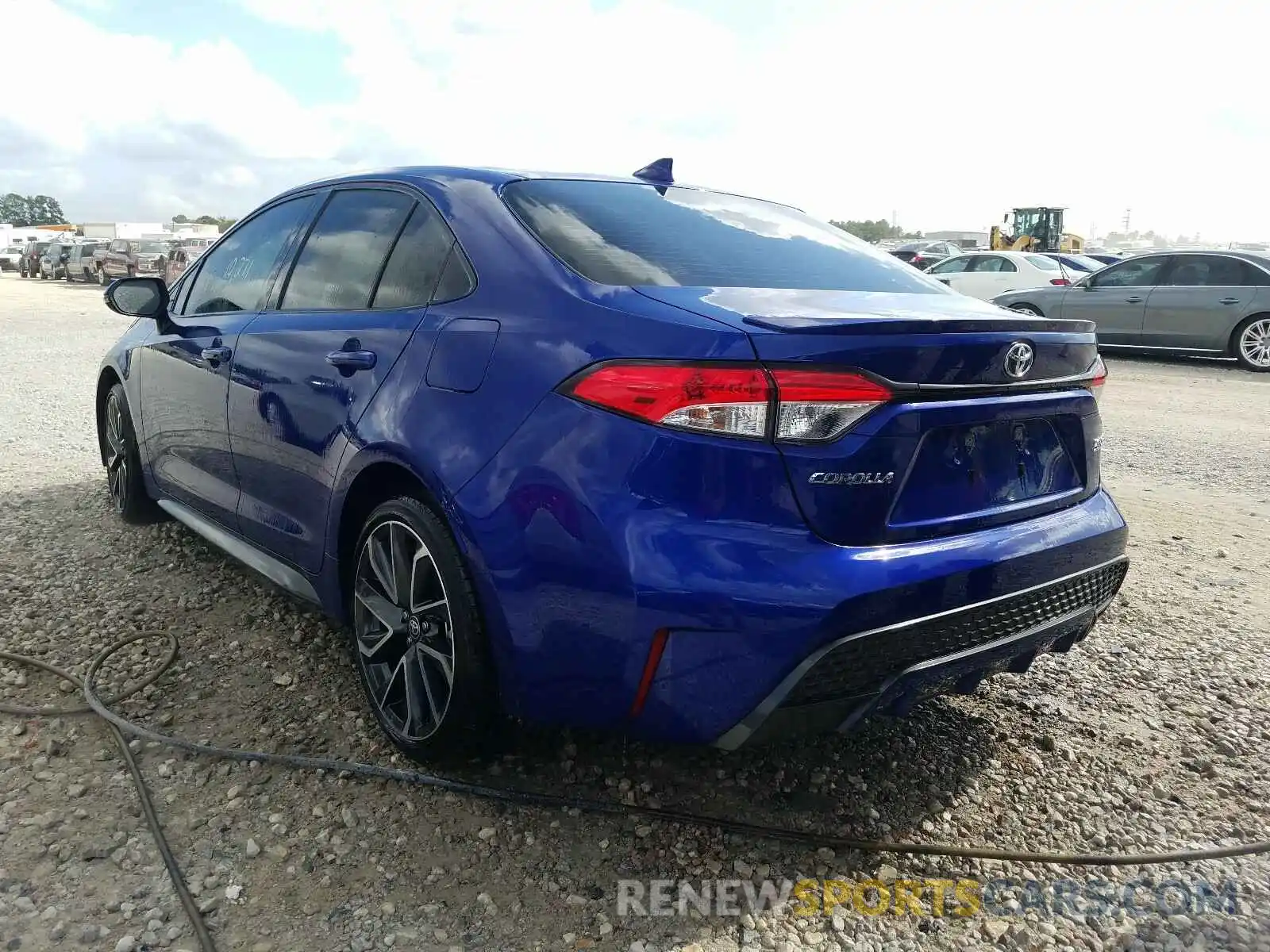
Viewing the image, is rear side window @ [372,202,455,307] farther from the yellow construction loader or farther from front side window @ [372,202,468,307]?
the yellow construction loader

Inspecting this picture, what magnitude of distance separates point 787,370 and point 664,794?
1263mm

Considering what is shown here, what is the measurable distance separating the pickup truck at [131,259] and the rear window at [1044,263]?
82.4 ft

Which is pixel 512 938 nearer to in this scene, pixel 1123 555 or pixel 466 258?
pixel 466 258

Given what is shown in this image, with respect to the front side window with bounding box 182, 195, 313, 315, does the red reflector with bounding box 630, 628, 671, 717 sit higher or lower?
lower

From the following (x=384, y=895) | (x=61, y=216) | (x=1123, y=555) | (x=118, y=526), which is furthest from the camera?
(x=61, y=216)

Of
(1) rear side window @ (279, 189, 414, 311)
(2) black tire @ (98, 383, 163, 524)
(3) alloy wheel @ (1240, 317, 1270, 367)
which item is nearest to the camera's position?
(1) rear side window @ (279, 189, 414, 311)

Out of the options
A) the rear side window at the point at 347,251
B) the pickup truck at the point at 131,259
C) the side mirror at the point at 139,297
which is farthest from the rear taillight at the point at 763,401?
the pickup truck at the point at 131,259

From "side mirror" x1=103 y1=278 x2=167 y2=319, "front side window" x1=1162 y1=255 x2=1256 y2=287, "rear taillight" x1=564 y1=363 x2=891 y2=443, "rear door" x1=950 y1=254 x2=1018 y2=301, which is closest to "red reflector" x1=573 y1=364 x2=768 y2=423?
"rear taillight" x1=564 y1=363 x2=891 y2=443

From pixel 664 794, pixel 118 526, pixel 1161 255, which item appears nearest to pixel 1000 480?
pixel 664 794

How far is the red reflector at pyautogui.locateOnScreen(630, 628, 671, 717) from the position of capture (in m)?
2.04

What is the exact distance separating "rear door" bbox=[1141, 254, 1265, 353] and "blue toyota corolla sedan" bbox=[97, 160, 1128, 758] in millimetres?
10823

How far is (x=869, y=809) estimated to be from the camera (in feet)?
8.41

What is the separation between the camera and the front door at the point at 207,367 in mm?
3531

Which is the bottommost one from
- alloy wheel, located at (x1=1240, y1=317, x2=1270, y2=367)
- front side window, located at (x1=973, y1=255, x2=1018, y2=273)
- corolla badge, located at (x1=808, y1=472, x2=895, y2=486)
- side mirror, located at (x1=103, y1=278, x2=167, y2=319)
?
alloy wheel, located at (x1=1240, y1=317, x2=1270, y2=367)
